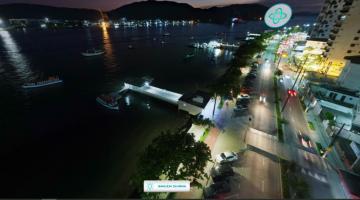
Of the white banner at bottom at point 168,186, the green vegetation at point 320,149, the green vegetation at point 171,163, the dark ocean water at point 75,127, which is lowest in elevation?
the dark ocean water at point 75,127

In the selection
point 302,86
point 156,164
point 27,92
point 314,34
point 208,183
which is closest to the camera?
point 156,164

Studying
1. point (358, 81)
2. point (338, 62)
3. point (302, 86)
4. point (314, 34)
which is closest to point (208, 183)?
point (302, 86)

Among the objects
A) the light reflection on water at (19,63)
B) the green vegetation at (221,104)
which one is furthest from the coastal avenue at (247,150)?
the light reflection on water at (19,63)

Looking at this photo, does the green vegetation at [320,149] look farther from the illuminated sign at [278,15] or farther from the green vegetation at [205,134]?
the illuminated sign at [278,15]

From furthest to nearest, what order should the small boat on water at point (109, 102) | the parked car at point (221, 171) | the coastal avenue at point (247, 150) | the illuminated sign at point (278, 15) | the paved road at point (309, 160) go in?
the small boat on water at point (109, 102) < the parked car at point (221, 171) < the illuminated sign at point (278, 15) < the coastal avenue at point (247, 150) < the paved road at point (309, 160)

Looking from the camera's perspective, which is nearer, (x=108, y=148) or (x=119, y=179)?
(x=119, y=179)

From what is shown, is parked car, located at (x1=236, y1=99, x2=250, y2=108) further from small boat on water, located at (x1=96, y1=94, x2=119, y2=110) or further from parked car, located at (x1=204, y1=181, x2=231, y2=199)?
A: small boat on water, located at (x1=96, y1=94, x2=119, y2=110)

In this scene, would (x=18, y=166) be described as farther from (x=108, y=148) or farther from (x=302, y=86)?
(x=302, y=86)

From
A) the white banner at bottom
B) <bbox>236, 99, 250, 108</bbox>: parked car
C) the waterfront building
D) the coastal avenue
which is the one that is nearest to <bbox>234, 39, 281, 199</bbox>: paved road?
the coastal avenue
